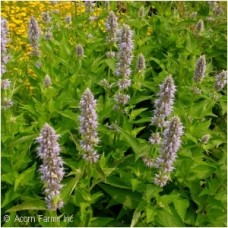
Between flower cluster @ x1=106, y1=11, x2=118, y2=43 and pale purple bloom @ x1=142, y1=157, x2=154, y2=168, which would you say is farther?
flower cluster @ x1=106, y1=11, x2=118, y2=43

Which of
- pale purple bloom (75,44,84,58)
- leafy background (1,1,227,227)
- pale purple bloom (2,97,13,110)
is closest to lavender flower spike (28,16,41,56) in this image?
leafy background (1,1,227,227)

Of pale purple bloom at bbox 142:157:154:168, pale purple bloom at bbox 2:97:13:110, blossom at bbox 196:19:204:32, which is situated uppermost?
blossom at bbox 196:19:204:32

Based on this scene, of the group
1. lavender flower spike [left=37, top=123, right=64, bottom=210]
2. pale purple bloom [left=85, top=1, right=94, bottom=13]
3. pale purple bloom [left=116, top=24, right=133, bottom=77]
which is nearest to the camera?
lavender flower spike [left=37, top=123, right=64, bottom=210]

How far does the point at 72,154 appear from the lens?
3900mm

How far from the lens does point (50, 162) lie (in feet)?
8.93

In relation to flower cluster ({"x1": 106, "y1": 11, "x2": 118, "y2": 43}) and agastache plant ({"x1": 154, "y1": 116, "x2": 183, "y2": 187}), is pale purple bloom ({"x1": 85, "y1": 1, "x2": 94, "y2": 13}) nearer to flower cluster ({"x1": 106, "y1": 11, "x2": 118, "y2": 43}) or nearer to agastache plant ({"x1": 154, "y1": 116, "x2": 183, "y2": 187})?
flower cluster ({"x1": 106, "y1": 11, "x2": 118, "y2": 43})

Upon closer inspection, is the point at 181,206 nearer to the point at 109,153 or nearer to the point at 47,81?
the point at 109,153

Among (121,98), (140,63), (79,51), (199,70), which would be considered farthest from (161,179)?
(79,51)

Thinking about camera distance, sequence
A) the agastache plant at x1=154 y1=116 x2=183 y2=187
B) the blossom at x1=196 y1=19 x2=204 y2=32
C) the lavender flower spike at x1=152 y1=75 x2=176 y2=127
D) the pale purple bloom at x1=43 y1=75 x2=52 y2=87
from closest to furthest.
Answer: the agastache plant at x1=154 y1=116 x2=183 y2=187
the lavender flower spike at x1=152 y1=75 x2=176 y2=127
the pale purple bloom at x1=43 y1=75 x2=52 y2=87
the blossom at x1=196 y1=19 x2=204 y2=32

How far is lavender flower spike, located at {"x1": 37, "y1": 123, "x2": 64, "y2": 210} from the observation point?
266 cm

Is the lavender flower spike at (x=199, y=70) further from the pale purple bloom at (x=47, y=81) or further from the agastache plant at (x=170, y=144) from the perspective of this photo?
the pale purple bloom at (x=47, y=81)

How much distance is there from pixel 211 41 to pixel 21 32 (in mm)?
3287

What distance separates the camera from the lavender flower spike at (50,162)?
2658 millimetres

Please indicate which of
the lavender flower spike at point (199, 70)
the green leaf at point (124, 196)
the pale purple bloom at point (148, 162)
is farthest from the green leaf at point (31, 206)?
the lavender flower spike at point (199, 70)
